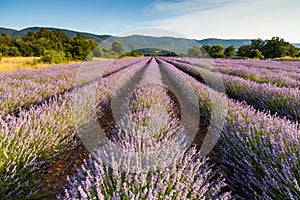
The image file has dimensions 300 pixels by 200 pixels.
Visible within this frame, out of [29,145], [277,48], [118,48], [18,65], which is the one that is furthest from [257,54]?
[29,145]

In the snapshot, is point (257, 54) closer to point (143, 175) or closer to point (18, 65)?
point (18, 65)

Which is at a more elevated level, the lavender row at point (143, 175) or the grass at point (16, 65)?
the lavender row at point (143, 175)

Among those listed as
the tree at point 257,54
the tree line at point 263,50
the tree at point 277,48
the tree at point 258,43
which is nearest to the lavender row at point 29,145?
the tree at point 257,54

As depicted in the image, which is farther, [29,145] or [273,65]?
[273,65]

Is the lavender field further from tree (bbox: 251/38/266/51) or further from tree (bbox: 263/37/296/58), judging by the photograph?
tree (bbox: 251/38/266/51)

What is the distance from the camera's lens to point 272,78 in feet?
21.6

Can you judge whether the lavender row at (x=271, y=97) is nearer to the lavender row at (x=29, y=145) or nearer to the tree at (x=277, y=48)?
the lavender row at (x=29, y=145)

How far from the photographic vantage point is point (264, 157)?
76.7 inches

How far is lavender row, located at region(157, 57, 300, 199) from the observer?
5.43ft

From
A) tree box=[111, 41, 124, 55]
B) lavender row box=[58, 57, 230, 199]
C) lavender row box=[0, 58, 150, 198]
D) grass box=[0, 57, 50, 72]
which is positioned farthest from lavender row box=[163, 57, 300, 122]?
tree box=[111, 41, 124, 55]

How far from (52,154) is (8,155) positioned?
2.10 feet

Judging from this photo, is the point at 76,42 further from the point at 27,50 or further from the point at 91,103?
the point at 91,103

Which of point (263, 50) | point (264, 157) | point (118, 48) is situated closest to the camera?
point (264, 157)

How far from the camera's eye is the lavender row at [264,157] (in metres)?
1.66
